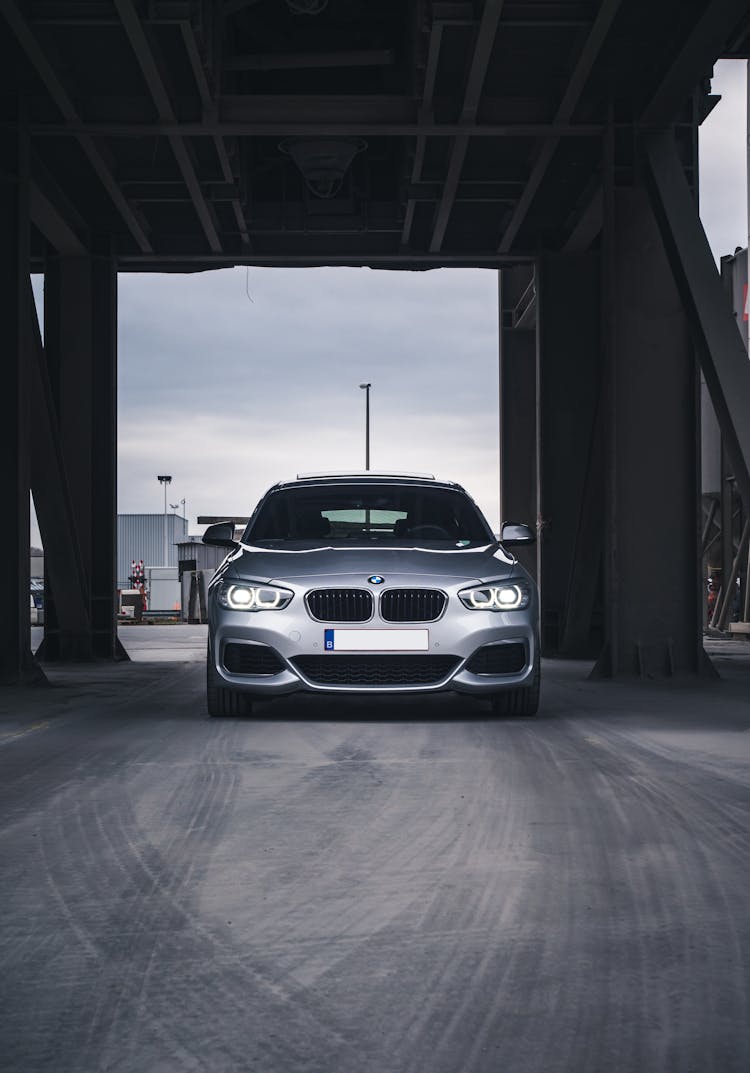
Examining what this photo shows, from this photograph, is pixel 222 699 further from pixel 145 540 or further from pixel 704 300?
pixel 145 540

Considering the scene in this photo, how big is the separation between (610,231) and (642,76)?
136 centimetres

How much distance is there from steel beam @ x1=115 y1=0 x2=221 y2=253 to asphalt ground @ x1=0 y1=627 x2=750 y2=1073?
5872 mm

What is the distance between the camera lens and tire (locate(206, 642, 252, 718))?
7.66 m

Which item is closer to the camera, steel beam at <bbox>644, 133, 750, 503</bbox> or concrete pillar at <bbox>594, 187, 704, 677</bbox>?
steel beam at <bbox>644, 133, 750, 503</bbox>

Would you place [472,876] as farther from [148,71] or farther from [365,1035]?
[148,71]

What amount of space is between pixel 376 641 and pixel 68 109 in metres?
6.82

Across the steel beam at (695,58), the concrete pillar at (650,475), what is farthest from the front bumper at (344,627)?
the steel beam at (695,58)

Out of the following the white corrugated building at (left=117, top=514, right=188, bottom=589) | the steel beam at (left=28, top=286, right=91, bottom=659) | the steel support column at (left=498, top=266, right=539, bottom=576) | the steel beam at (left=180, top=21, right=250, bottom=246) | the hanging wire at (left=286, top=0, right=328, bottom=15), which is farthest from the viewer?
the white corrugated building at (left=117, top=514, right=188, bottom=589)

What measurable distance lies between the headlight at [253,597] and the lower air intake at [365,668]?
0.34 m

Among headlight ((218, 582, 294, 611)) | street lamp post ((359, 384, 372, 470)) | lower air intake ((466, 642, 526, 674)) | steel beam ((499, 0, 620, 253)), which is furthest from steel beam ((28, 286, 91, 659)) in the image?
street lamp post ((359, 384, 372, 470))

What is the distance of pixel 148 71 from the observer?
11.0 meters

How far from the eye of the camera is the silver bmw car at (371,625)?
7363 millimetres

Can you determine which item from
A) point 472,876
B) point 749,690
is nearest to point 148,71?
point 749,690

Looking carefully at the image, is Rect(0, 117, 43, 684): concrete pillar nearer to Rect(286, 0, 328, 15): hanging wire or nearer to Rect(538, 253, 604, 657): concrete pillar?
Rect(286, 0, 328, 15): hanging wire
